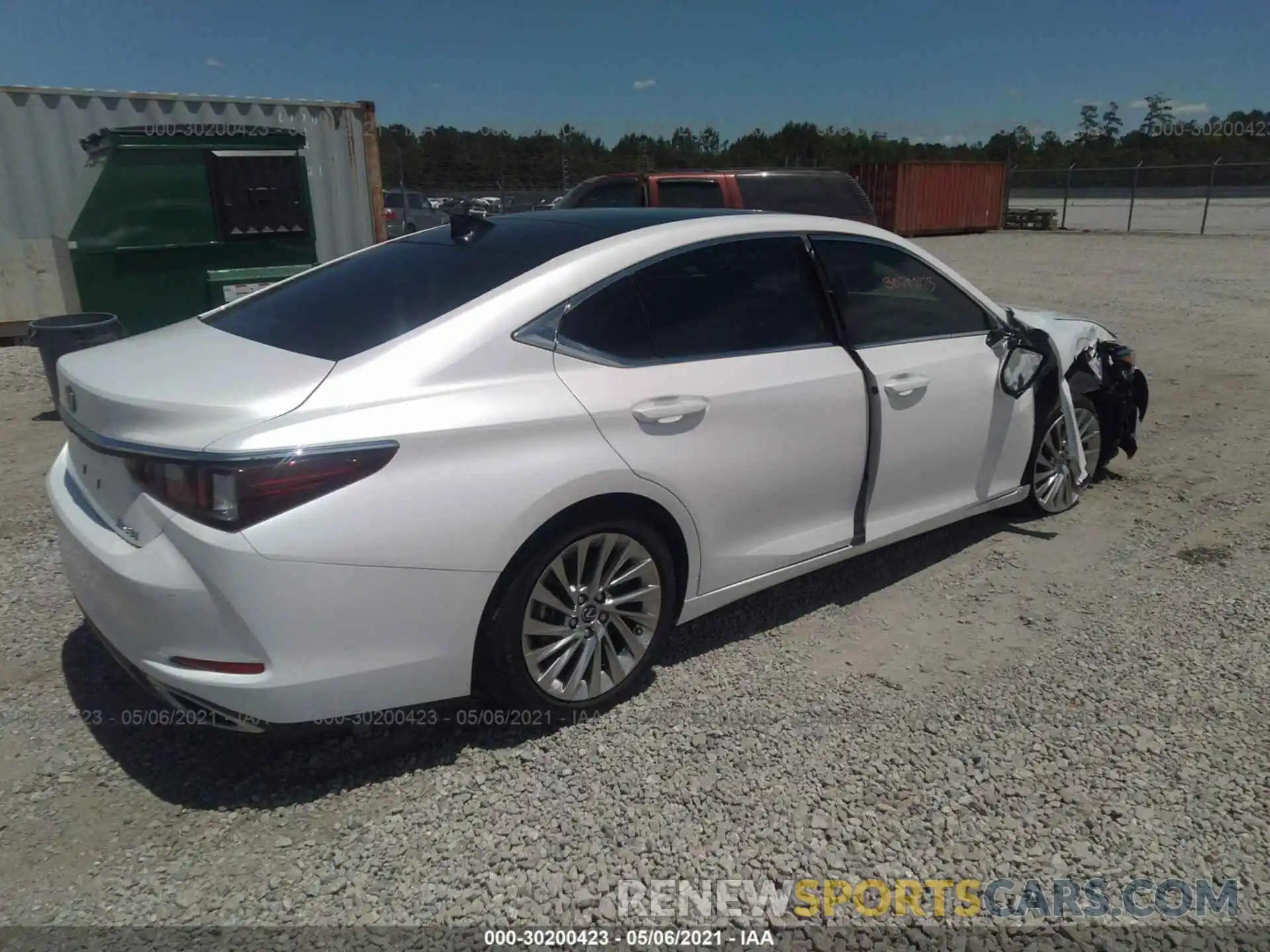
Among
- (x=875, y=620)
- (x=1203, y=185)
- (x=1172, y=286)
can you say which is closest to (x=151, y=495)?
(x=875, y=620)

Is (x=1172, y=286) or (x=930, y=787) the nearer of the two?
(x=930, y=787)

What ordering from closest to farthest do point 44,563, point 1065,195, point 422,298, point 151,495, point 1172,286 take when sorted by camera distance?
1. point 151,495
2. point 422,298
3. point 44,563
4. point 1172,286
5. point 1065,195

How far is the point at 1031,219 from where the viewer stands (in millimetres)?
33000

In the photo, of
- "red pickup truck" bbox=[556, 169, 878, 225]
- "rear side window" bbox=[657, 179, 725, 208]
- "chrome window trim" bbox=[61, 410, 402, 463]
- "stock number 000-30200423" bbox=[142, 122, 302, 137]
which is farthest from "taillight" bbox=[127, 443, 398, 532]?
"rear side window" bbox=[657, 179, 725, 208]

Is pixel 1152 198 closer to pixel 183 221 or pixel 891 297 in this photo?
pixel 183 221

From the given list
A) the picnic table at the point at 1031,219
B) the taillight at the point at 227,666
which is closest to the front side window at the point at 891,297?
the taillight at the point at 227,666

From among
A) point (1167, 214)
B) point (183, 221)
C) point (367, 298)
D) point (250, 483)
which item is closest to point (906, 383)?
point (367, 298)

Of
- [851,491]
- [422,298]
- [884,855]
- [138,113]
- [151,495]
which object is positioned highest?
[138,113]

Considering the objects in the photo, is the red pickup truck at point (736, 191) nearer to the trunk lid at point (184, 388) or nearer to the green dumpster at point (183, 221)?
the green dumpster at point (183, 221)

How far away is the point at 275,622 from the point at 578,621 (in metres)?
0.96

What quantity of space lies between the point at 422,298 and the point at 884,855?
7.15 feet

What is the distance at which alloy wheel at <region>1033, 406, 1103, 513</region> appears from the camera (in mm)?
4652

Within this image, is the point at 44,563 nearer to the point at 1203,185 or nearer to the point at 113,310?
the point at 113,310

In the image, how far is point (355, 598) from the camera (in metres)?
2.42
